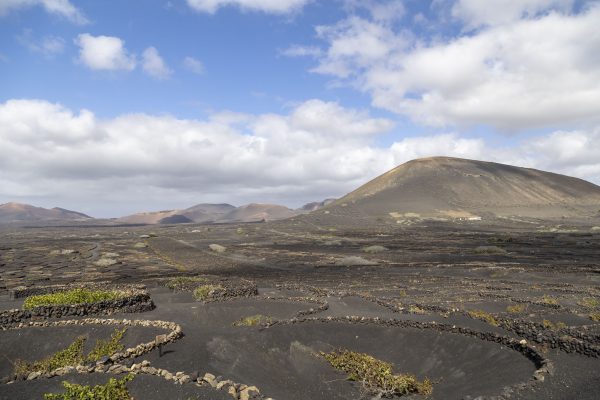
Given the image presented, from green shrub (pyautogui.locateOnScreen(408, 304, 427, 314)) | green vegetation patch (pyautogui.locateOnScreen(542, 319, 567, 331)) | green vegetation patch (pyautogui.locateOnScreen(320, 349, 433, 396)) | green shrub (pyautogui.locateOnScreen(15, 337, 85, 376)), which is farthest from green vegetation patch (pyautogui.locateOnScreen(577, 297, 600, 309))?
green shrub (pyautogui.locateOnScreen(15, 337, 85, 376))

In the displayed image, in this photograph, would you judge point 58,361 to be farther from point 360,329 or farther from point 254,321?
point 360,329

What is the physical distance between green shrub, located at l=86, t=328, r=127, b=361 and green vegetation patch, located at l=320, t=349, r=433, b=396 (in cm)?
1067

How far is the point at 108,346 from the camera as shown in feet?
69.2

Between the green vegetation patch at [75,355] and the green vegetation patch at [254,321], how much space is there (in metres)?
6.80

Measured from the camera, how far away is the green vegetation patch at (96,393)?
38.7 ft

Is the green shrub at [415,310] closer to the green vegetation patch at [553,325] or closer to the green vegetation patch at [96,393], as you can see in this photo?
the green vegetation patch at [553,325]

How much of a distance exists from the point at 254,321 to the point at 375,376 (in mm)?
9593

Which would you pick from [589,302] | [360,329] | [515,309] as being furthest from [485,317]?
[589,302]

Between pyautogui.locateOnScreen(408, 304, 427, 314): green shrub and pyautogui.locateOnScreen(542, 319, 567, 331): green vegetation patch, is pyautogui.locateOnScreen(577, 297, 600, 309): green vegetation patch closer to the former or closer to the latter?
pyautogui.locateOnScreen(542, 319, 567, 331): green vegetation patch

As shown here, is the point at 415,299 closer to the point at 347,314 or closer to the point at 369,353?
the point at 347,314

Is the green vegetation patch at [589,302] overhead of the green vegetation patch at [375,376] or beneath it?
overhead

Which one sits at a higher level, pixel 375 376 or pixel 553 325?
pixel 553 325

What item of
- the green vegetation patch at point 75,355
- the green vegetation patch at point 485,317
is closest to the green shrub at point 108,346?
the green vegetation patch at point 75,355

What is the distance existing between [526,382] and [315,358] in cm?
964
